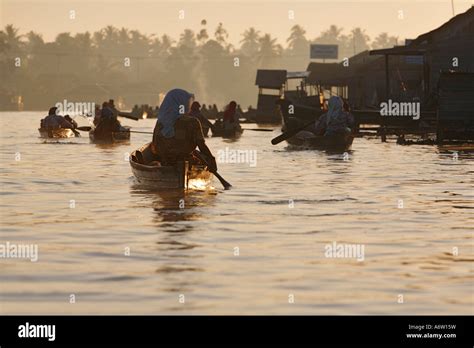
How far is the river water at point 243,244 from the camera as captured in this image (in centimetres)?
890

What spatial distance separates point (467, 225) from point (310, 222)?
1.99m

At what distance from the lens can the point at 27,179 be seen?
21828 mm

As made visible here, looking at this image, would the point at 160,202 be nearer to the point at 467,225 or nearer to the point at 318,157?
the point at 467,225

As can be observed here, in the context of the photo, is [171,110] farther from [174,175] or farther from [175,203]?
[175,203]
